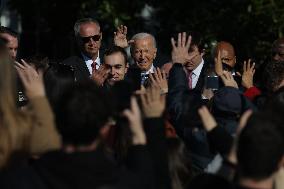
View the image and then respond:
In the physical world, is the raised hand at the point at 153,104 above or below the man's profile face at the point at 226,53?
above

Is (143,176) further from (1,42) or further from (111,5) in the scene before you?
(111,5)

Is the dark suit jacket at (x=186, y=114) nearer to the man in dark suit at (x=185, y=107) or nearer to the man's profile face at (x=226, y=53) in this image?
the man in dark suit at (x=185, y=107)

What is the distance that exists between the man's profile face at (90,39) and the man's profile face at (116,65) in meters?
0.68

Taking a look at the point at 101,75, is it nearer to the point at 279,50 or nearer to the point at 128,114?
the point at 279,50

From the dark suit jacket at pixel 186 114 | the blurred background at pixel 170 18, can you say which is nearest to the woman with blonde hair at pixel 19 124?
the dark suit jacket at pixel 186 114

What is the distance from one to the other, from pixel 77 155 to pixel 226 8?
10195mm

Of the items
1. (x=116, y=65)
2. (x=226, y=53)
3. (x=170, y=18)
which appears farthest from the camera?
(x=170, y=18)

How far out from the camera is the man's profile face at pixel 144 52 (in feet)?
26.6

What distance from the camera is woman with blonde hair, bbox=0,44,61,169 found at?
3857mm

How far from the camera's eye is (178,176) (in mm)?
4723

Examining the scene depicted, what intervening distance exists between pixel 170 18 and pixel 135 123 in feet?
35.1

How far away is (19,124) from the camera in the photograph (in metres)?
3.93

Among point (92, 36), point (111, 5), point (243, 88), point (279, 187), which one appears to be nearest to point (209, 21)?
point (111, 5)

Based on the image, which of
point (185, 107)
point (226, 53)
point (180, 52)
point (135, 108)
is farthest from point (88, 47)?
point (135, 108)
